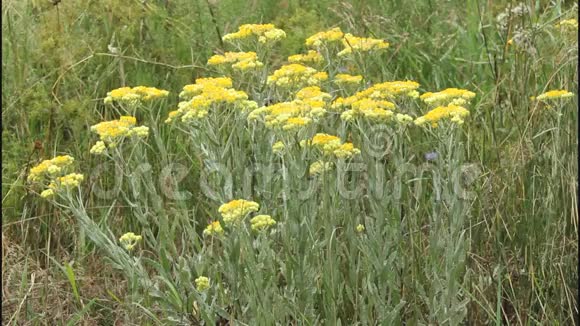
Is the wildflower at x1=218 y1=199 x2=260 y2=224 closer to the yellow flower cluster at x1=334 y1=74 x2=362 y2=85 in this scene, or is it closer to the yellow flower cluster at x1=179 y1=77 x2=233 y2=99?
the yellow flower cluster at x1=179 y1=77 x2=233 y2=99

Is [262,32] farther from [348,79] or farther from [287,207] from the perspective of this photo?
[287,207]

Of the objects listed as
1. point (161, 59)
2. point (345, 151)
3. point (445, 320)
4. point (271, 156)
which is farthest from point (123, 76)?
point (445, 320)

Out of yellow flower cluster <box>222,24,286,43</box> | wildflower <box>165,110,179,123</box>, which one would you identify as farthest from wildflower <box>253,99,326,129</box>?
yellow flower cluster <box>222,24,286,43</box>

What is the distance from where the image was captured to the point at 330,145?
240 cm

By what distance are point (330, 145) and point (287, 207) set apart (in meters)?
0.27

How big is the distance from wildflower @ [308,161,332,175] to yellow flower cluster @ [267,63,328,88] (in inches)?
14.8

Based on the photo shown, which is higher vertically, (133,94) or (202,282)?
(133,94)

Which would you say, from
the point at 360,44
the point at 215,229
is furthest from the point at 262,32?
the point at 215,229

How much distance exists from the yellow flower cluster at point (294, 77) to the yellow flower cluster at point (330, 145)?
1.33 feet

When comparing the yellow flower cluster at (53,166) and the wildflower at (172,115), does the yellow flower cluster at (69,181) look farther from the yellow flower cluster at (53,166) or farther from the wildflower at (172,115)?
the wildflower at (172,115)

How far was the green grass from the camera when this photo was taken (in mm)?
2531

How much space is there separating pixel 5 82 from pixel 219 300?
76.2 inches

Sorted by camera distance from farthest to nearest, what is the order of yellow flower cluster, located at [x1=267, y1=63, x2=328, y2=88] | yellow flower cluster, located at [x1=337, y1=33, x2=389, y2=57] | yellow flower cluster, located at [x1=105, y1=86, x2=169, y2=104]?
yellow flower cluster, located at [x1=337, y1=33, x2=389, y2=57] < yellow flower cluster, located at [x1=267, y1=63, x2=328, y2=88] < yellow flower cluster, located at [x1=105, y1=86, x2=169, y2=104]

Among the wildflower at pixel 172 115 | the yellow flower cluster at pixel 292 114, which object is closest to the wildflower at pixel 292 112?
the yellow flower cluster at pixel 292 114
